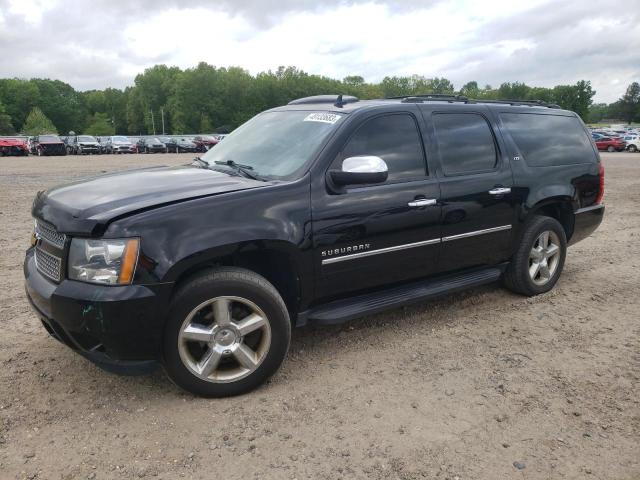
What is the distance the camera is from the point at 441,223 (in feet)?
13.3

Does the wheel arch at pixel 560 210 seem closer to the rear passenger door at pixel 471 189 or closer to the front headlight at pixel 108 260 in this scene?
the rear passenger door at pixel 471 189

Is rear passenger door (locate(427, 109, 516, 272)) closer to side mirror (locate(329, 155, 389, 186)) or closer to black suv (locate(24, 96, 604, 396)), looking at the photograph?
black suv (locate(24, 96, 604, 396))

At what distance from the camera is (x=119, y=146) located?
147ft

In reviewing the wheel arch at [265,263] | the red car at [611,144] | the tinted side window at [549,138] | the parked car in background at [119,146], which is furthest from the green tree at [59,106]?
the wheel arch at [265,263]

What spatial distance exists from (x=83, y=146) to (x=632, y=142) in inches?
1702

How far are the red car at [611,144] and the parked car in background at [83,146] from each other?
132ft

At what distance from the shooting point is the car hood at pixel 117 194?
2.89 metres

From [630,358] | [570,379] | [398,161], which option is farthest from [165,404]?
[630,358]

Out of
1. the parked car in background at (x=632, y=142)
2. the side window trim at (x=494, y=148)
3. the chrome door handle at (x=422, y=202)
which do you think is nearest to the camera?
the chrome door handle at (x=422, y=202)

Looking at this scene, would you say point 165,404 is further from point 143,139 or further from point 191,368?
point 143,139

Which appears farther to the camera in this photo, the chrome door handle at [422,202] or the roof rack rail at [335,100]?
the roof rack rail at [335,100]

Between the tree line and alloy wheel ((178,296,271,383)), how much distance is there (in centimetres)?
9761

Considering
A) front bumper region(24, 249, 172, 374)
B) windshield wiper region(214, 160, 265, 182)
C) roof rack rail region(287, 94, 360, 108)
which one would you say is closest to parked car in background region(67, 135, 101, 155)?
roof rack rail region(287, 94, 360, 108)

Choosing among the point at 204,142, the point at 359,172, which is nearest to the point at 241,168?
the point at 359,172
